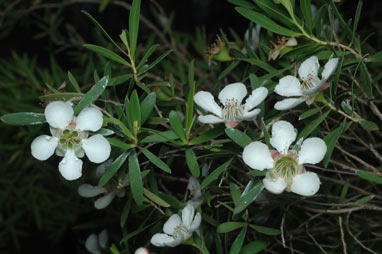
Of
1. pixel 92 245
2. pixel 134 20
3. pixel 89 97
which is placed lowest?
pixel 92 245

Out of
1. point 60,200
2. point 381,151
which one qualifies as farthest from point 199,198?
point 60,200

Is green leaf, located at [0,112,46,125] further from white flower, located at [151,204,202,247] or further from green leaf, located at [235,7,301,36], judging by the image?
green leaf, located at [235,7,301,36]

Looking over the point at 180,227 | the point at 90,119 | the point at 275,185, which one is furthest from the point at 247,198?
the point at 90,119

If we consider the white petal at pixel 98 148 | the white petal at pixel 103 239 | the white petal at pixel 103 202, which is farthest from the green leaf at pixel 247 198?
the white petal at pixel 103 239

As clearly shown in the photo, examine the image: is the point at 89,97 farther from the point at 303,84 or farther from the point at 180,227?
the point at 303,84

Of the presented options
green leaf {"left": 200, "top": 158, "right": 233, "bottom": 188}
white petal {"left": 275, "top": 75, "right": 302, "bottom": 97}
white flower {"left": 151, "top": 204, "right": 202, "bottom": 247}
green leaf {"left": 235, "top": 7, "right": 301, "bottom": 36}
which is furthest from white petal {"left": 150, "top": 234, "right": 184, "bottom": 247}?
green leaf {"left": 235, "top": 7, "right": 301, "bottom": 36}
